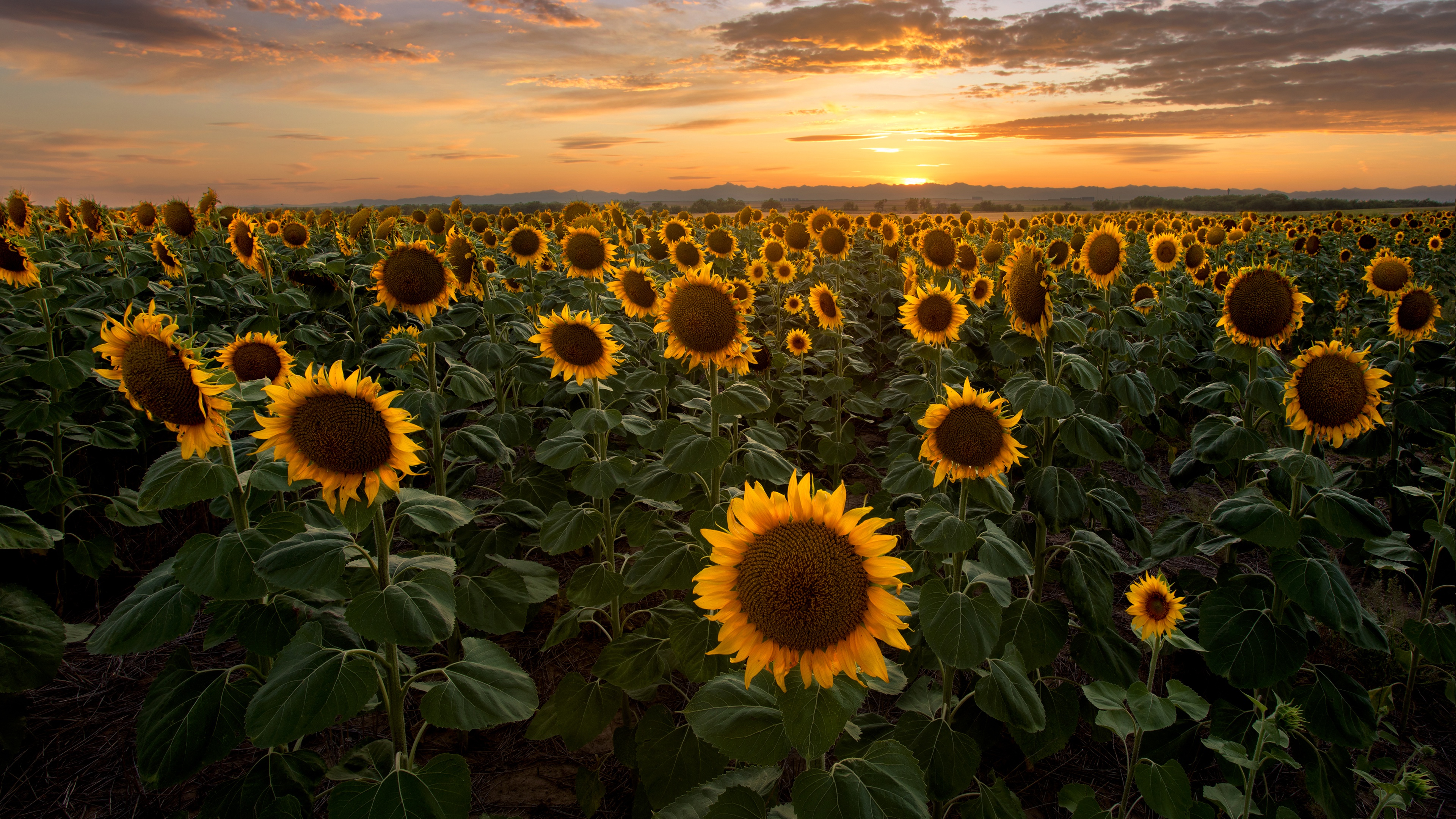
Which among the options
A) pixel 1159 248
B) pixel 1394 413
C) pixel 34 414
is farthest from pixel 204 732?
pixel 1159 248

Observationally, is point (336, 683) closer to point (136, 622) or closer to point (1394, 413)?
point (136, 622)

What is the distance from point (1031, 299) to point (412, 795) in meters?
3.40

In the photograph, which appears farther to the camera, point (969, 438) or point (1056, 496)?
point (1056, 496)

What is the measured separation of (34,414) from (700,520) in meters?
4.56

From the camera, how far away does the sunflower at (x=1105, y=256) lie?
6.43 meters

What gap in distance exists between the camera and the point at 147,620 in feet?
7.43

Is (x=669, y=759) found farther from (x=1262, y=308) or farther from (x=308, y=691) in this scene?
(x=1262, y=308)

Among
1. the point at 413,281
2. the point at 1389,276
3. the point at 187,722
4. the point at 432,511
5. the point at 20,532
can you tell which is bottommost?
the point at 187,722

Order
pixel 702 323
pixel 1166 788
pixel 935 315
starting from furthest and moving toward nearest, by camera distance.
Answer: pixel 935 315, pixel 702 323, pixel 1166 788

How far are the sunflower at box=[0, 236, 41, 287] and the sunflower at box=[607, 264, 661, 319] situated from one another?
4.59 meters

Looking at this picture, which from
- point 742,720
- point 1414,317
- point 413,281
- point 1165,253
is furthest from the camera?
point 1165,253

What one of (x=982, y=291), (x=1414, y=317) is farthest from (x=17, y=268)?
(x=1414, y=317)

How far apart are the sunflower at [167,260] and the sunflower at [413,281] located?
3716 mm

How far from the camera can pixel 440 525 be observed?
233cm
